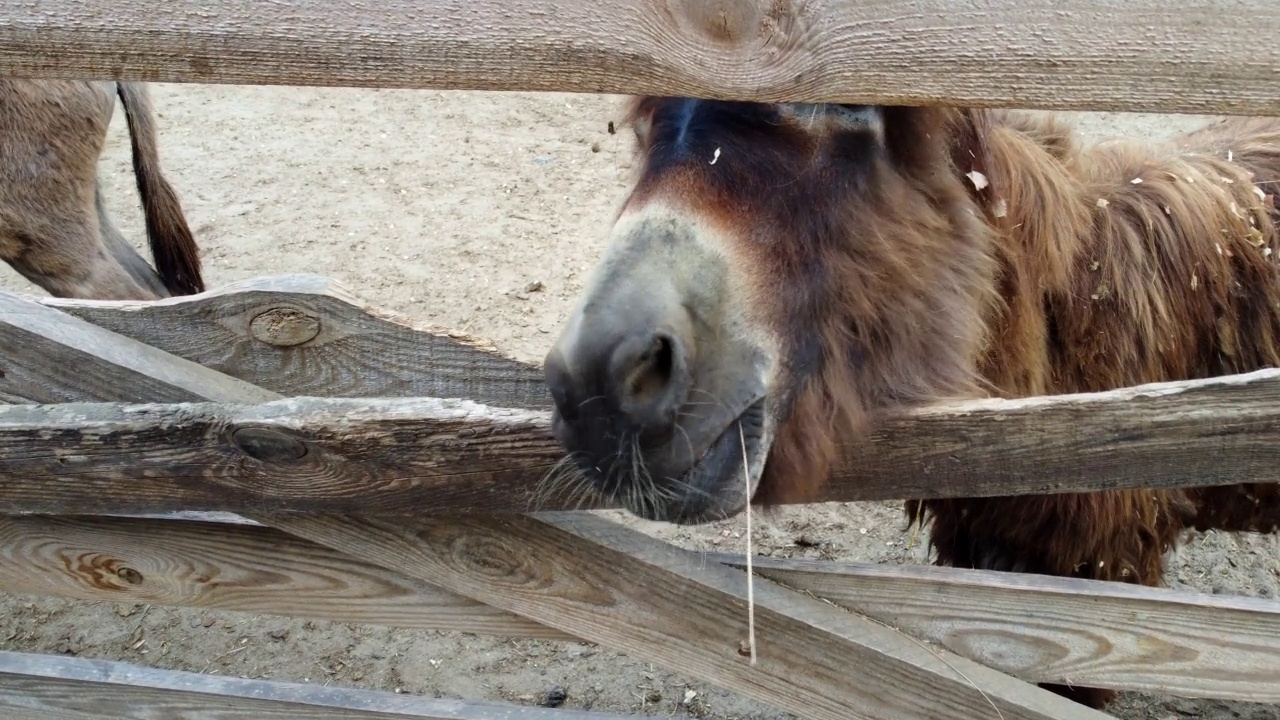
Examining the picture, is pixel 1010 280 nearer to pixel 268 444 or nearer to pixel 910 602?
pixel 910 602

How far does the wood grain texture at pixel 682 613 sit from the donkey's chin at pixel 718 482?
38 cm

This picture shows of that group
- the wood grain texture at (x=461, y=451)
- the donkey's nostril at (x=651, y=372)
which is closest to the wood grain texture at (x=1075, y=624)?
the wood grain texture at (x=461, y=451)

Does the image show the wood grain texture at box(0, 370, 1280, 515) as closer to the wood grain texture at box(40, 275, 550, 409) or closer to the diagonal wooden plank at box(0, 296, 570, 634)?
the diagonal wooden plank at box(0, 296, 570, 634)

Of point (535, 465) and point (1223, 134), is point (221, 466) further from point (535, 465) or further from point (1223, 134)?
point (1223, 134)

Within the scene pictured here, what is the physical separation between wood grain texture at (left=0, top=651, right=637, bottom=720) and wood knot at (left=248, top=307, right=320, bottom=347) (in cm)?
94

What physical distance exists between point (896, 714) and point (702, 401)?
946 millimetres

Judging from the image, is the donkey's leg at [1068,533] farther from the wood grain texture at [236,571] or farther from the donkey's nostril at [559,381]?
the donkey's nostril at [559,381]

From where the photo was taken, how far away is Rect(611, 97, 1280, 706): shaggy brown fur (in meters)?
1.74

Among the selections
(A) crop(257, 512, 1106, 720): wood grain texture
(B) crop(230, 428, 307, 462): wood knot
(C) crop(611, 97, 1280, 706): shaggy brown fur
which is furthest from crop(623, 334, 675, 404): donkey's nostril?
(B) crop(230, 428, 307, 462): wood knot

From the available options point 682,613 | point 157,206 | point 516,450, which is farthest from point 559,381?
point 157,206

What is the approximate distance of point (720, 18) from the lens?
1.20 meters

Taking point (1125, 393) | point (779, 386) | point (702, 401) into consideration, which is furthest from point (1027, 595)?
point (702, 401)

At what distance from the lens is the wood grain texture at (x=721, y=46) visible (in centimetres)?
117

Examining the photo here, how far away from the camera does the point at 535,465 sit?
71.1 inches
